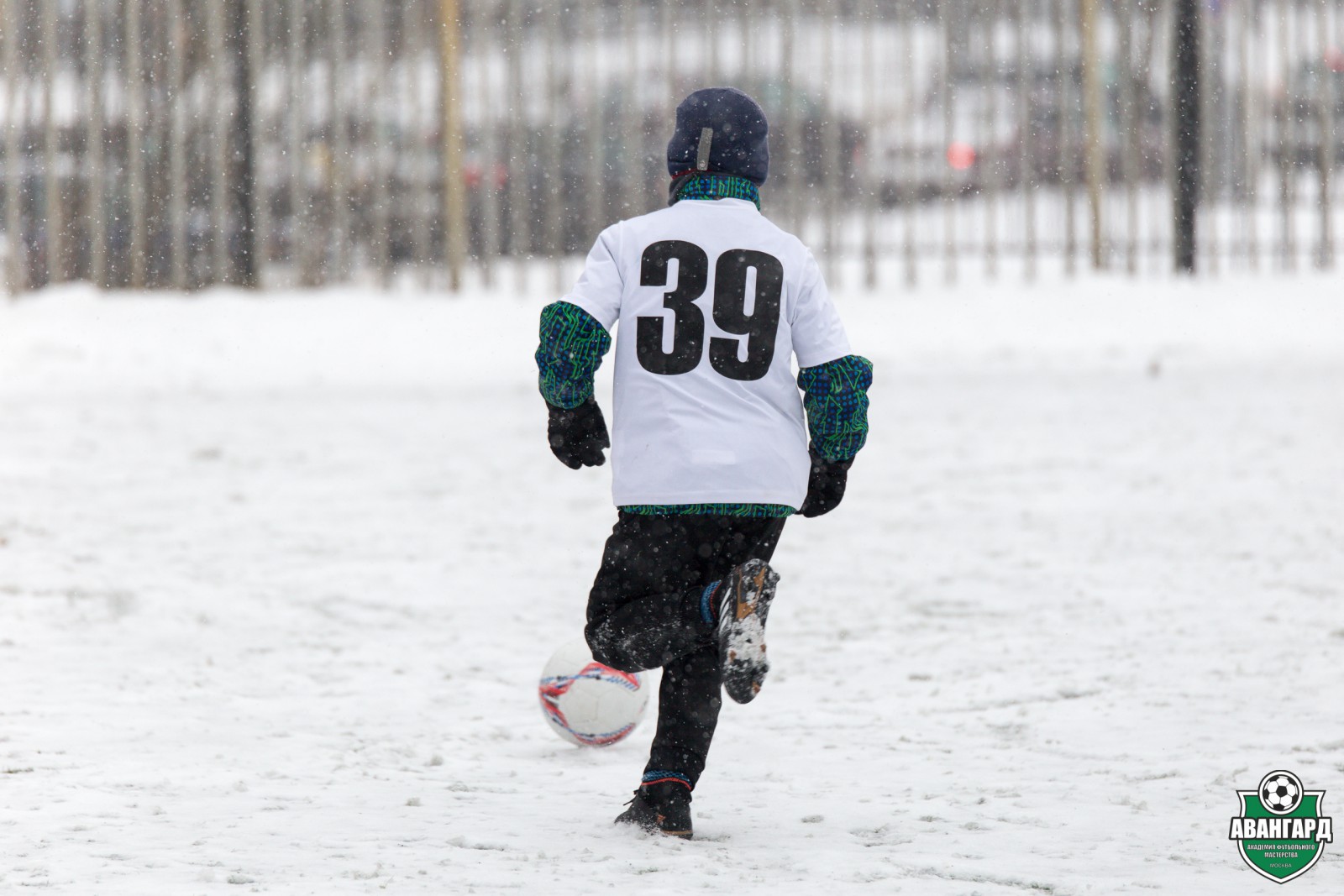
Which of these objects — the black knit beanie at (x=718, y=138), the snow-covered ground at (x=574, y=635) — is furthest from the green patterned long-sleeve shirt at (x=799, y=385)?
the snow-covered ground at (x=574, y=635)

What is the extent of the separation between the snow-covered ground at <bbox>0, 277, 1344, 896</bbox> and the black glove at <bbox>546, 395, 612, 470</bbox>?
730 mm

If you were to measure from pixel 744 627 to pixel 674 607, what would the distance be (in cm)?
16

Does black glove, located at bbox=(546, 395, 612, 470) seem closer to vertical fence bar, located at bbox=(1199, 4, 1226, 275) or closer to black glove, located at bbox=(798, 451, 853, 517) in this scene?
black glove, located at bbox=(798, 451, 853, 517)

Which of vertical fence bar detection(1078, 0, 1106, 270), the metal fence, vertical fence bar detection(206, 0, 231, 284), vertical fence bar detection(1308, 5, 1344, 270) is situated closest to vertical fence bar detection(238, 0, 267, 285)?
the metal fence

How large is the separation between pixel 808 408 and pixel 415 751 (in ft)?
4.20

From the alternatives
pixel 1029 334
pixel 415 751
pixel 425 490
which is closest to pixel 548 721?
pixel 415 751

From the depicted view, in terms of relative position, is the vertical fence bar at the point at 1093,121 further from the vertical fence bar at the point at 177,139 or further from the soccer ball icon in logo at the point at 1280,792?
the soccer ball icon in logo at the point at 1280,792

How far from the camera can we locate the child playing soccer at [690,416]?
3152mm

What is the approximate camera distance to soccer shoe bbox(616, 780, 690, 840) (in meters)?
3.15

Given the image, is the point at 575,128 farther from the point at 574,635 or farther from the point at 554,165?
the point at 574,635

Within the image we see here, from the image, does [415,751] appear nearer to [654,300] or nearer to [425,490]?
[654,300]

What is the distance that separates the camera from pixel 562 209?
11.2 meters

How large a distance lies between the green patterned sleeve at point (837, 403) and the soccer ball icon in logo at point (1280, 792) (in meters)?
1.08

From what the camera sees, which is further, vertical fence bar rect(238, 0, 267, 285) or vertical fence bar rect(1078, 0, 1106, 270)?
vertical fence bar rect(1078, 0, 1106, 270)
